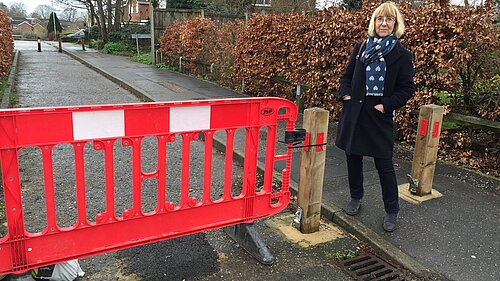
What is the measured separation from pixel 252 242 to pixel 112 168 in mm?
1336

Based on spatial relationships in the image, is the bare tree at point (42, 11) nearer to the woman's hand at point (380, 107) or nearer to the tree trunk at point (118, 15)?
the tree trunk at point (118, 15)

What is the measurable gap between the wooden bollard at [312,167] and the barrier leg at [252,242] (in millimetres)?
561

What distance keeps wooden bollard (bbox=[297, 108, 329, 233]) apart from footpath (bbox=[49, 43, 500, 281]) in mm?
453

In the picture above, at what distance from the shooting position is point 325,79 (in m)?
7.86

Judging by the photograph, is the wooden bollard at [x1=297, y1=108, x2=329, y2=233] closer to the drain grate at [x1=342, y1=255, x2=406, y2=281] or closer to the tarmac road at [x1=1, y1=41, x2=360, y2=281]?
the tarmac road at [x1=1, y1=41, x2=360, y2=281]

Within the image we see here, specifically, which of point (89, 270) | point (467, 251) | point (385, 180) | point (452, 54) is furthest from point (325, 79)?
point (89, 270)

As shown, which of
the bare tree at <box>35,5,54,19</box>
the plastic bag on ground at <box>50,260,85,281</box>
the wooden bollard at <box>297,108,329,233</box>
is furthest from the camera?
the bare tree at <box>35,5,54,19</box>

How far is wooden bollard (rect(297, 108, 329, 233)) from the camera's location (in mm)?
3564

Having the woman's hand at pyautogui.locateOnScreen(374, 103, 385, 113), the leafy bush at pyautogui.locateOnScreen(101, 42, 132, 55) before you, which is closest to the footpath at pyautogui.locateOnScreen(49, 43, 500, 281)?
the woman's hand at pyautogui.locateOnScreen(374, 103, 385, 113)

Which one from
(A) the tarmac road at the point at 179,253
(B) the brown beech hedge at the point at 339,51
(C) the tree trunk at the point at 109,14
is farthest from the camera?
(C) the tree trunk at the point at 109,14

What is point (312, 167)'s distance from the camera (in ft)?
12.0

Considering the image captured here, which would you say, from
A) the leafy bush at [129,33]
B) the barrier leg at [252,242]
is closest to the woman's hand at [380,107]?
the barrier leg at [252,242]

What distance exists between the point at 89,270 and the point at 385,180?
2.70 m

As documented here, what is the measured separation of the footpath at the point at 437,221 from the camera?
337cm
